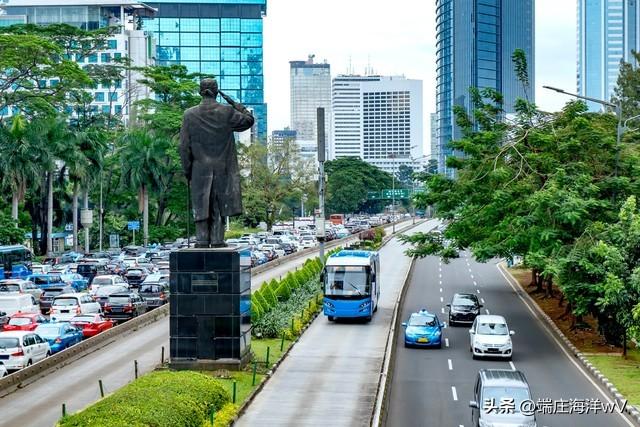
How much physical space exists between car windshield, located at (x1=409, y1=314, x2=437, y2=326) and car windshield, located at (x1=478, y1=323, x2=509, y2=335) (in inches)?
104

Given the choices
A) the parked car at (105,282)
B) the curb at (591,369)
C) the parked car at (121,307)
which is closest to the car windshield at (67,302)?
the parked car at (121,307)

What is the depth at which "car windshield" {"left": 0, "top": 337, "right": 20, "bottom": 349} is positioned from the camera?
1134 inches

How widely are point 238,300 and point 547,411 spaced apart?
8.59m

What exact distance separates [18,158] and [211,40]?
124 meters

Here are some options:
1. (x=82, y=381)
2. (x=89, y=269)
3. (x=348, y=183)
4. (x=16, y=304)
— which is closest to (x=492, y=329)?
(x=82, y=381)

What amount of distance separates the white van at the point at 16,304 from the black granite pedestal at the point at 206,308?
14702 millimetres

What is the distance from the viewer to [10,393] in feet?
84.5

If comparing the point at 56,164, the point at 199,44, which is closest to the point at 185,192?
the point at 56,164

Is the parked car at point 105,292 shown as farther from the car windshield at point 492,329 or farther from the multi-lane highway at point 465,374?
the car windshield at point 492,329

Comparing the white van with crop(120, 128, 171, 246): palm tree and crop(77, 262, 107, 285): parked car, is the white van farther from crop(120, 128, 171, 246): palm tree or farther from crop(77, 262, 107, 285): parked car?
crop(120, 128, 171, 246): palm tree

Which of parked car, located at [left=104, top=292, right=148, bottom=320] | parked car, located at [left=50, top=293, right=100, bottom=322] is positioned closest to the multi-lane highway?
parked car, located at [left=104, top=292, right=148, bottom=320]

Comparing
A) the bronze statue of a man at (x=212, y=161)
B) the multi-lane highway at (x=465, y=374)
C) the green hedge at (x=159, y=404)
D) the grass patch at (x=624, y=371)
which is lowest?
the multi-lane highway at (x=465, y=374)

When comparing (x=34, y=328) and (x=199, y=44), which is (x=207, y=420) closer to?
(x=34, y=328)

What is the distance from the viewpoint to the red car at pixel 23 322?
34.2 metres
